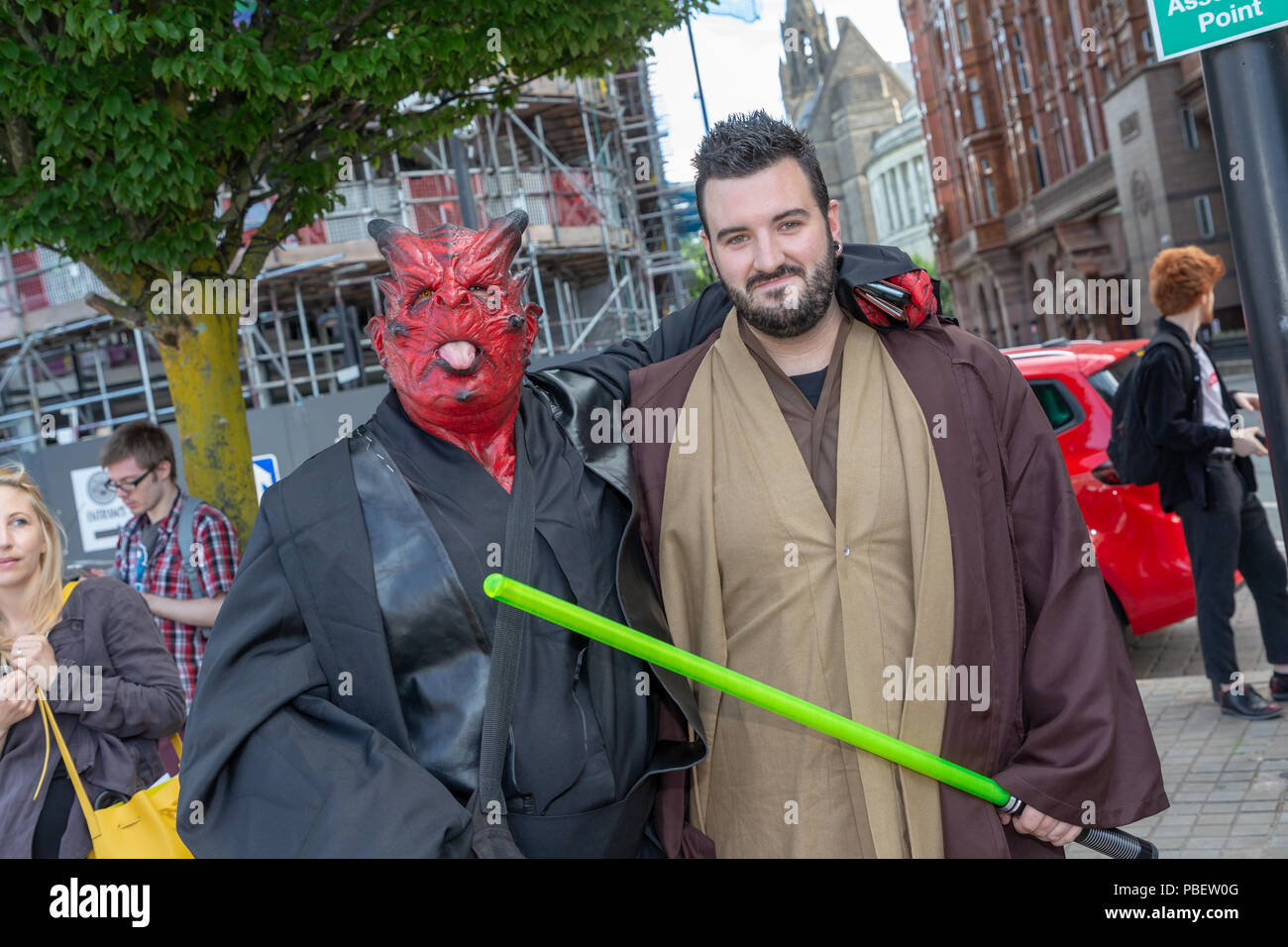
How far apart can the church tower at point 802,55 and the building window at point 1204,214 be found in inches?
3089

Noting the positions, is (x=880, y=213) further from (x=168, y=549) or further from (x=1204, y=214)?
(x=168, y=549)

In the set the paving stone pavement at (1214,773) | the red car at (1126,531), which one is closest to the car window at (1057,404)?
the red car at (1126,531)

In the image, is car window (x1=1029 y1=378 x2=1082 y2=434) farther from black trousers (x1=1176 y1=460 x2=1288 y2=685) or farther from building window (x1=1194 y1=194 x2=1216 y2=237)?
building window (x1=1194 y1=194 x2=1216 y2=237)

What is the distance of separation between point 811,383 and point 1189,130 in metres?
31.5

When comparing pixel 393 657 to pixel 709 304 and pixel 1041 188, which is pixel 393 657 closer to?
pixel 709 304

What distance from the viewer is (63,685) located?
10.3 feet

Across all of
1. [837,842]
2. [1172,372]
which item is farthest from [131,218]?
[1172,372]

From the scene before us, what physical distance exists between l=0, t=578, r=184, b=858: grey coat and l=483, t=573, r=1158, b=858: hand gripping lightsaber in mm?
1685

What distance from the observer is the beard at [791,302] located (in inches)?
98.0

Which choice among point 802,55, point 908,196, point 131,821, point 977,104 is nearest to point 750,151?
point 131,821

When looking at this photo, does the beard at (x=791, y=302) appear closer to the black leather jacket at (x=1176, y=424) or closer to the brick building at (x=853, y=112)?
the black leather jacket at (x=1176, y=424)

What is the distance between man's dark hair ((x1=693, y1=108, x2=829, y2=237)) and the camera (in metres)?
2.50
